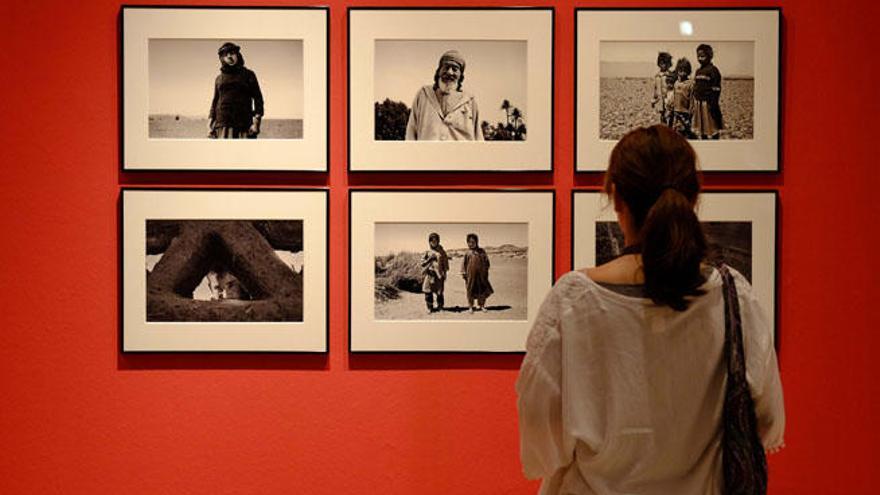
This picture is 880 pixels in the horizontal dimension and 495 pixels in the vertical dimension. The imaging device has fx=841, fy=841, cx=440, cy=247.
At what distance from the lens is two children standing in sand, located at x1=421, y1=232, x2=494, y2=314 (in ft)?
8.65

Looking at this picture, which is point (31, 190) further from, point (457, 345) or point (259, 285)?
point (457, 345)

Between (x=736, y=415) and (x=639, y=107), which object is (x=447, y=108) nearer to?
(x=639, y=107)

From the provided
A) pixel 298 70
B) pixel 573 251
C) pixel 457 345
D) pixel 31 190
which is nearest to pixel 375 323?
pixel 457 345

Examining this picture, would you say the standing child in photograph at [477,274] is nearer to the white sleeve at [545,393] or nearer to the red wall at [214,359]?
the red wall at [214,359]

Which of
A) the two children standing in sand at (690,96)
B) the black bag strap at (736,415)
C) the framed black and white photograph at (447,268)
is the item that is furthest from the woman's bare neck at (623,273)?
the two children standing in sand at (690,96)

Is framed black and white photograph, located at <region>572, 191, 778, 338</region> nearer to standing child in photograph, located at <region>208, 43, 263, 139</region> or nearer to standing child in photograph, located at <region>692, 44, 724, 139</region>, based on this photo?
standing child in photograph, located at <region>692, 44, 724, 139</region>

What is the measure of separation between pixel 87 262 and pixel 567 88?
63.2 inches

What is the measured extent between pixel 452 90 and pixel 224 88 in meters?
0.71

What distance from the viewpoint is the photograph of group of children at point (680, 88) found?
8.66 ft

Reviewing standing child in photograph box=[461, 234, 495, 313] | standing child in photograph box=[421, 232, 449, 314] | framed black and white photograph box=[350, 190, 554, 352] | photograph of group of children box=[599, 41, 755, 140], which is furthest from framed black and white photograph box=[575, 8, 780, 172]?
standing child in photograph box=[421, 232, 449, 314]

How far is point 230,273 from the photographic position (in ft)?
8.63

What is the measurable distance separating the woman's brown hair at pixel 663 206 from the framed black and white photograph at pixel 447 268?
1.02m

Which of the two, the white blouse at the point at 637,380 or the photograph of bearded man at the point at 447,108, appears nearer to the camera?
the white blouse at the point at 637,380

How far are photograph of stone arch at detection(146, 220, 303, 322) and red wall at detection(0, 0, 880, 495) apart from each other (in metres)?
0.13
